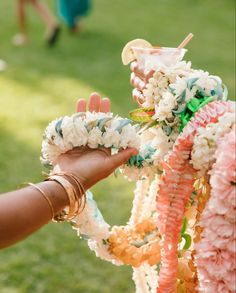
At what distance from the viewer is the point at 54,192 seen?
56.4 inches

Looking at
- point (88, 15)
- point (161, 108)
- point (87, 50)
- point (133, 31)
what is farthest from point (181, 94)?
point (88, 15)

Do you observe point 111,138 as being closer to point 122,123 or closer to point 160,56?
point 122,123

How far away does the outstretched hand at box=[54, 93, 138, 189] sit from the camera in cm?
150

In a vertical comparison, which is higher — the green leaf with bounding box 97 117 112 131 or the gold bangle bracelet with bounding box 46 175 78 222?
the green leaf with bounding box 97 117 112 131

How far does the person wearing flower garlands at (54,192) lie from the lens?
137 cm

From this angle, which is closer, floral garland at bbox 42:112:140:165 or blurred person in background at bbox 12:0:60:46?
floral garland at bbox 42:112:140:165

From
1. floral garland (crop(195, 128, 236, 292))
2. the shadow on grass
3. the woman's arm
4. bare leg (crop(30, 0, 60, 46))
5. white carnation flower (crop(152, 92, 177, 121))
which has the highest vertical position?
bare leg (crop(30, 0, 60, 46))

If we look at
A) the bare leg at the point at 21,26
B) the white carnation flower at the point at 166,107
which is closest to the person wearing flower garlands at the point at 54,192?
the white carnation flower at the point at 166,107

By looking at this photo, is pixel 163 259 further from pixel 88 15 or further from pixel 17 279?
pixel 88 15

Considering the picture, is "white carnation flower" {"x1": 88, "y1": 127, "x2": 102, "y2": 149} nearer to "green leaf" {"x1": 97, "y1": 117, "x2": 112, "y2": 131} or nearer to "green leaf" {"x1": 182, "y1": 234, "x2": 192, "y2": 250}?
"green leaf" {"x1": 97, "y1": 117, "x2": 112, "y2": 131}

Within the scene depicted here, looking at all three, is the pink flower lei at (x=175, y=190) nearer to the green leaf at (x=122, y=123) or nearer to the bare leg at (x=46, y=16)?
the green leaf at (x=122, y=123)

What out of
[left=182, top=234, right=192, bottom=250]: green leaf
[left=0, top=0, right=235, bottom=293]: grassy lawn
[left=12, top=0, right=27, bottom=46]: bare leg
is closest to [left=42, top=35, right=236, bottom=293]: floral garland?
[left=182, top=234, right=192, bottom=250]: green leaf

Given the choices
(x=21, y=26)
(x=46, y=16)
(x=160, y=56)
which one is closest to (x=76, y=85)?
(x=46, y=16)

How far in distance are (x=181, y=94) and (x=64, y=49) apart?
500 centimetres
